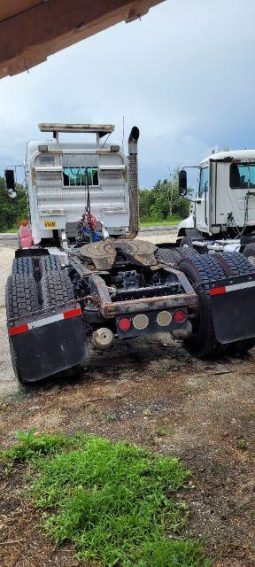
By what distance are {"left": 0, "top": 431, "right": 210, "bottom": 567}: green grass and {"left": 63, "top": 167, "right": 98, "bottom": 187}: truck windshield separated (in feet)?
18.4

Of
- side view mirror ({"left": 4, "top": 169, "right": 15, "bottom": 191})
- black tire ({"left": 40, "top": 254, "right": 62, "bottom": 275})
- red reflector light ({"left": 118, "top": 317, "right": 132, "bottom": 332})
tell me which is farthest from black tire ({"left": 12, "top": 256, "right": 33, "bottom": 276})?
side view mirror ({"left": 4, "top": 169, "right": 15, "bottom": 191})

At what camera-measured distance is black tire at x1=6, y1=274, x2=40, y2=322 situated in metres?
4.55

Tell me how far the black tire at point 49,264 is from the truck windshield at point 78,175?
3.12m

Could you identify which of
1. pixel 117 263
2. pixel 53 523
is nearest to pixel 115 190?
pixel 117 263

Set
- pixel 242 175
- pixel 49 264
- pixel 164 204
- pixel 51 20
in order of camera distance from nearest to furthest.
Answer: pixel 51 20 < pixel 49 264 < pixel 242 175 < pixel 164 204

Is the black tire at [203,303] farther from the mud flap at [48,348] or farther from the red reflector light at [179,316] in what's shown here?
the mud flap at [48,348]

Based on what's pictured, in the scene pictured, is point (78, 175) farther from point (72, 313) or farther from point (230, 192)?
point (72, 313)

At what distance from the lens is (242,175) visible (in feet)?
31.0

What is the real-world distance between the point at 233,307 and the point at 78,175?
4.48m

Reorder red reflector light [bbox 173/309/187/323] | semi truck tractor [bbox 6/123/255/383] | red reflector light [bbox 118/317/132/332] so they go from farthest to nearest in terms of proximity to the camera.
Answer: red reflector light [bbox 173/309/187/323]
red reflector light [bbox 118/317/132/332]
semi truck tractor [bbox 6/123/255/383]

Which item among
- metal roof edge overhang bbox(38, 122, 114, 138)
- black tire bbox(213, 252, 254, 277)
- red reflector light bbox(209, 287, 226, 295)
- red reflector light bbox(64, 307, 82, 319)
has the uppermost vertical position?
metal roof edge overhang bbox(38, 122, 114, 138)

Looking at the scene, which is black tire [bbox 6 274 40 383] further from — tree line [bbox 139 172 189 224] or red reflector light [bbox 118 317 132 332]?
tree line [bbox 139 172 189 224]

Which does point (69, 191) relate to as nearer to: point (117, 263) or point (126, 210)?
point (126, 210)

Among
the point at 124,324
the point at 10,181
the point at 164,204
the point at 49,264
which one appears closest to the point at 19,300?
the point at 49,264
